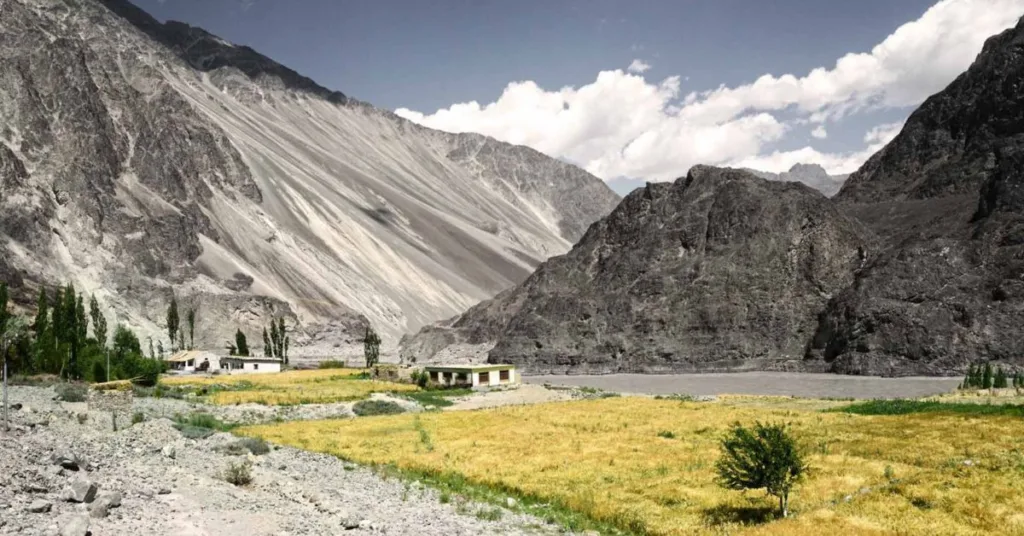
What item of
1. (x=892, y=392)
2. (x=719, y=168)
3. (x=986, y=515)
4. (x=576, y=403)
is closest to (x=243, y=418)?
(x=576, y=403)

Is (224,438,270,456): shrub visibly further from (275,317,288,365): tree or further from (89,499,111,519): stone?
(275,317,288,365): tree

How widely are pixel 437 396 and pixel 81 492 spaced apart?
56501 mm

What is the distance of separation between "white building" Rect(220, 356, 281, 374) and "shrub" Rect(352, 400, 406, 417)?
52.4 metres

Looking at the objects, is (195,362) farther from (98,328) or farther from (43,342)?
(43,342)

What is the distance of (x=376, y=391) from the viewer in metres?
75.6

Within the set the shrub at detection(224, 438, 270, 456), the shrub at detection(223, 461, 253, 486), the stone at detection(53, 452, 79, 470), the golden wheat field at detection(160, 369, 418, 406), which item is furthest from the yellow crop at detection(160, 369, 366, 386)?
the stone at detection(53, 452, 79, 470)

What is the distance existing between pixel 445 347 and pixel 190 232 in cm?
5981

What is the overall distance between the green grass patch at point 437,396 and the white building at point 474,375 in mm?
5754

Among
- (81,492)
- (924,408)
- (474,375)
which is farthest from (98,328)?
(81,492)

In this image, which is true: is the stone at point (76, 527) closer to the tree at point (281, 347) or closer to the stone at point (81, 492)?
the stone at point (81, 492)

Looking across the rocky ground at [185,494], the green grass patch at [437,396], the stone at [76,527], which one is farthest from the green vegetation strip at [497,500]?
the green grass patch at [437,396]

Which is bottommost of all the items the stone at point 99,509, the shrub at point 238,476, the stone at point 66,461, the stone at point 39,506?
the shrub at point 238,476

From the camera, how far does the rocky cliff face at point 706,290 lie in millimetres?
113000

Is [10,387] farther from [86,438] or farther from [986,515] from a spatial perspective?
[986,515]
